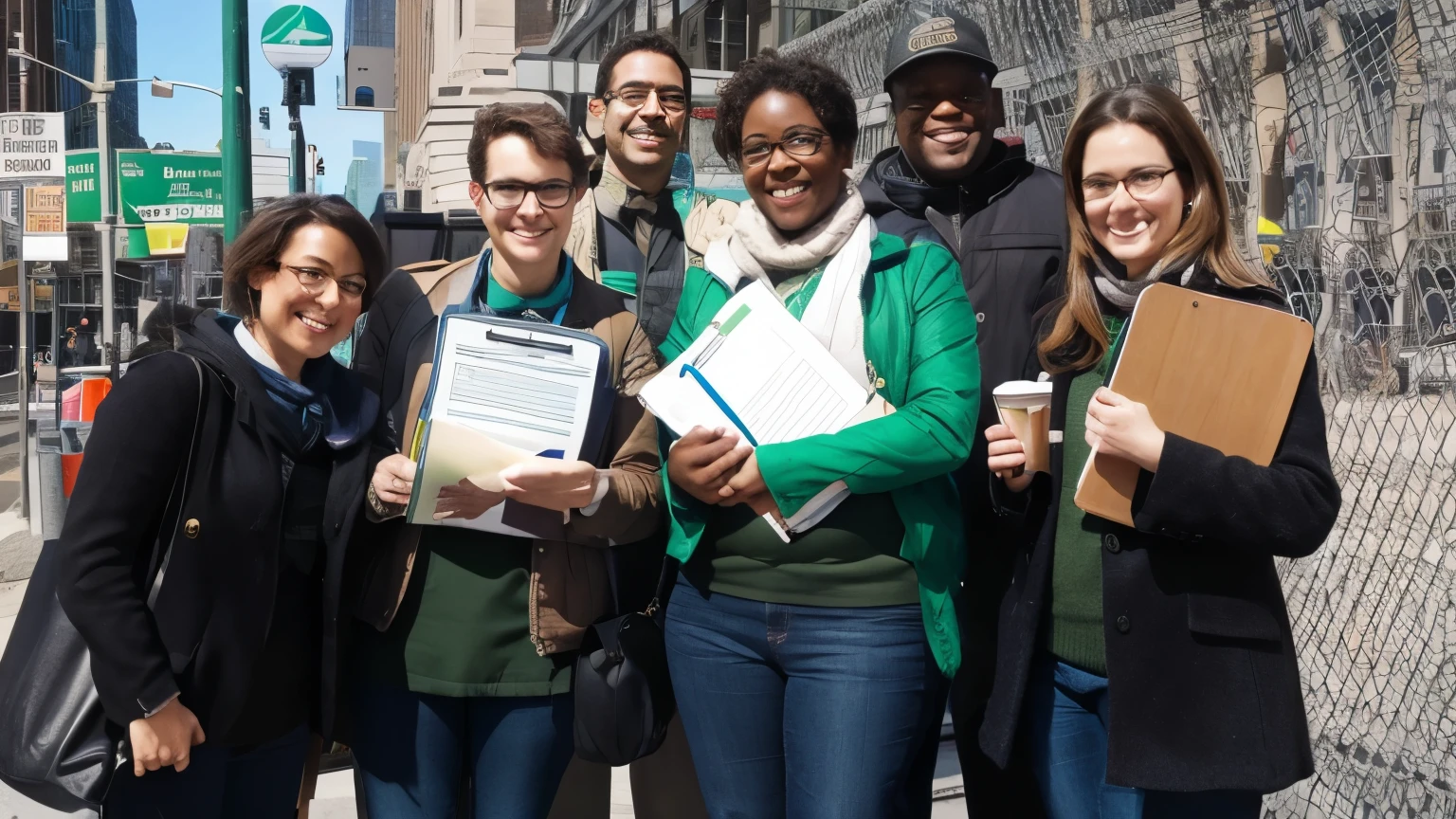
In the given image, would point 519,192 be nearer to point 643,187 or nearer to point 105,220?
point 643,187

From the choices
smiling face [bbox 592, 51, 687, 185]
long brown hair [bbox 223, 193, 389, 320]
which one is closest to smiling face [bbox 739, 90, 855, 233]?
long brown hair [bbox 223, 193, 389, 320]

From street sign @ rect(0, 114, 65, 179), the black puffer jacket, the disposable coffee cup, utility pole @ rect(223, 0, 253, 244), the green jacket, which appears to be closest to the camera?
the green jacket

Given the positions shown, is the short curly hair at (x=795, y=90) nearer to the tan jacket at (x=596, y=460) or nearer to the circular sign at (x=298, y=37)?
the tan jacket at (x=596, y=460)

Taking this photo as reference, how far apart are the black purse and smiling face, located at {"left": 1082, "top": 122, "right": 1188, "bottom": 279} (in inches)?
71.7

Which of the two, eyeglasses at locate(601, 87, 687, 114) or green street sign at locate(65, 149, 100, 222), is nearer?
eyeglasses at locate(601, 87, 687, 114)

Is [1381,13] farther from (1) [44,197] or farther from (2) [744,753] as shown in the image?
(1) [44,197]

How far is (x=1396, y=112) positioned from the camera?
2.87 metres

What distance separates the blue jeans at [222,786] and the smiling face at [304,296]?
815 mm

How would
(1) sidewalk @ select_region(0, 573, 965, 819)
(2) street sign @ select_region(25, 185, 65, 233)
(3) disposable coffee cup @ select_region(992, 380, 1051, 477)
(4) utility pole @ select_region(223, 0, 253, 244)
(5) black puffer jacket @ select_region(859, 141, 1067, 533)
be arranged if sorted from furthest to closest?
(2) street sign @ select_region(25, 185, 65, 233)
(4) utility pole @ select_region(223, 0, 253, 244)
(1) sidewalk @ select_region(0, 573, 965, 819)
(5) black puffer jacket @ select_region(859, 141, 1067, 533)
(3) disposable coffee cup @ select_region(992, 380, 1051, 477)

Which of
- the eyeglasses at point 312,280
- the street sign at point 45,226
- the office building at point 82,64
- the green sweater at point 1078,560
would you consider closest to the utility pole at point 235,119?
the street sign at point 45,226

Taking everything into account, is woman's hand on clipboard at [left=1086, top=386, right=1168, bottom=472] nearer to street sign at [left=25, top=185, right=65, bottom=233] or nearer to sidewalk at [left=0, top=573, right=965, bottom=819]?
sidewalk at [left=0, top=573, right=965, bottom=819]

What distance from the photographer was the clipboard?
2.29 metres

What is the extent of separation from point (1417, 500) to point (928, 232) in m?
1.49

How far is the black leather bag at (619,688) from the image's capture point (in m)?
2.46
